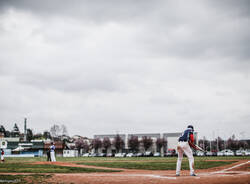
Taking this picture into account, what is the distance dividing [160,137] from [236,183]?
110 m

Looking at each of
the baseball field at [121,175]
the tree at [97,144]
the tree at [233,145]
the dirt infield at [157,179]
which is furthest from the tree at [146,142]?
the dirt infield at [157,179]

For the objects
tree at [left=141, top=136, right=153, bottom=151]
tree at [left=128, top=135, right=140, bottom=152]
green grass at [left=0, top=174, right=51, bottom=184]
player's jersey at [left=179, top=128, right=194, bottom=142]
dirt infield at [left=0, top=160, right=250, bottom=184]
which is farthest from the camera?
tree at [left=128, top=135, right=140, bottom=152]

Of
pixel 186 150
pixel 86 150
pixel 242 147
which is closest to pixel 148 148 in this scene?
pixel 86 150

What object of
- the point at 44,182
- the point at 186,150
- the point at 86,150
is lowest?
the point at 86,150

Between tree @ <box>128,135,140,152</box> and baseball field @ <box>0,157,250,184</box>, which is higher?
baseball field @ <box>0,157,250,184</box>

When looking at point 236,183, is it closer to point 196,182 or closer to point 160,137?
point 196,182

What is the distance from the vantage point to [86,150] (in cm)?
12838

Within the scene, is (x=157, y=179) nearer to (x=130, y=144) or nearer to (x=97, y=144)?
(x=130, y=144)

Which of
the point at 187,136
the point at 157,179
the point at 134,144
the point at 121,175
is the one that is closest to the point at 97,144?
the point at 134,144

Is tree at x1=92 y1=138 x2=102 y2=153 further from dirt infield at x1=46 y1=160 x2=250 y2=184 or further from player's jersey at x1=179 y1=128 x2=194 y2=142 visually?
player's jersey at x1=179 y1=128 x2=194 y2=142

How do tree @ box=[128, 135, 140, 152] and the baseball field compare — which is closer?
the baseball field

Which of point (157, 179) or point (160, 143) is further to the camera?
point (160, 143)

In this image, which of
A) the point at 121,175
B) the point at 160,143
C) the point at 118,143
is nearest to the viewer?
the point at 121,175

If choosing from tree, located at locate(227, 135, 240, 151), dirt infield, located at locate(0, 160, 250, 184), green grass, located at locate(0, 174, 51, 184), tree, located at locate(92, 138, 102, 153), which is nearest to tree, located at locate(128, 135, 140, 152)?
tree, located at locate(92, 138, 102, 153)
